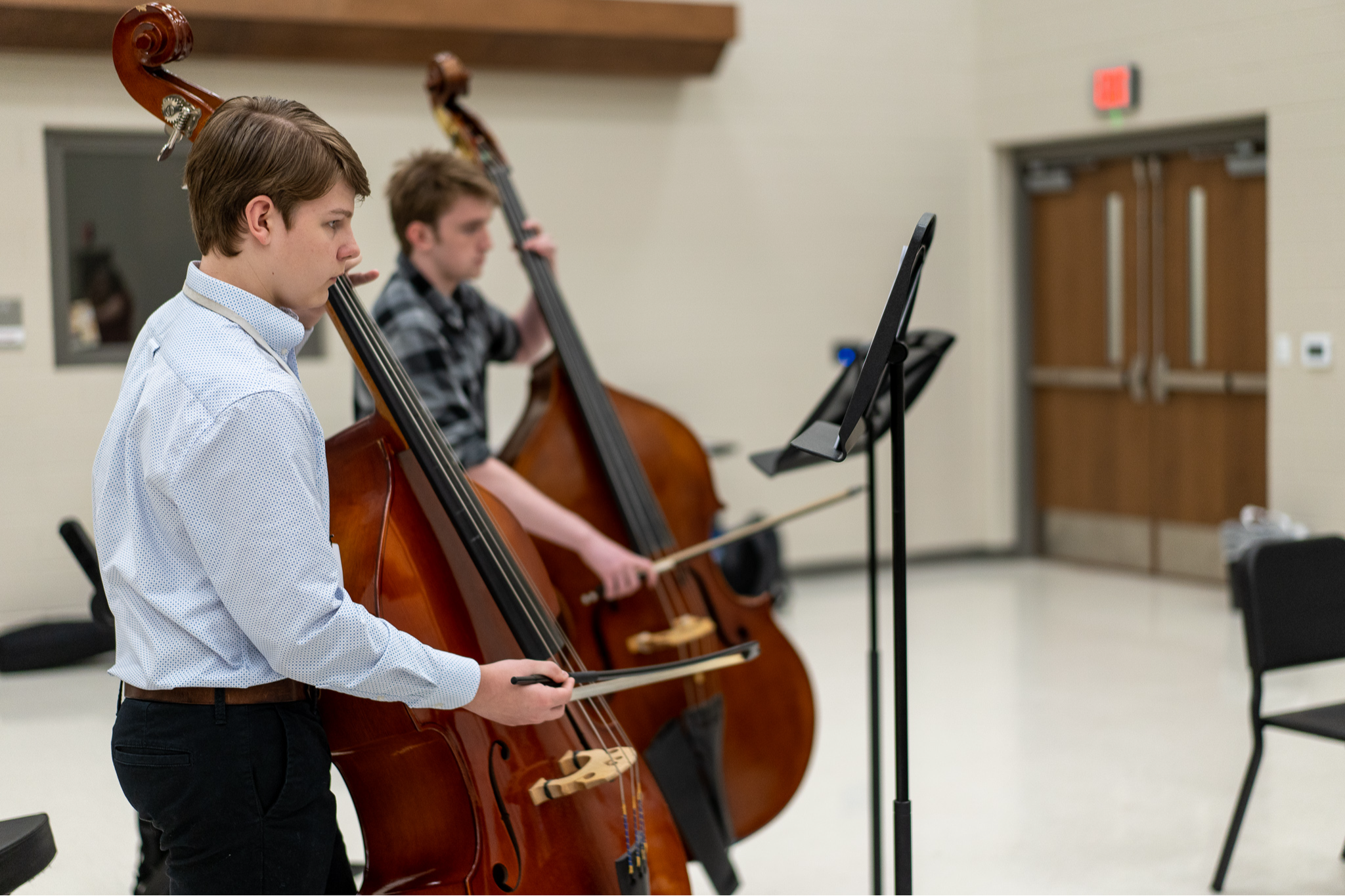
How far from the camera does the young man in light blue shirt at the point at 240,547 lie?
4.20 feet

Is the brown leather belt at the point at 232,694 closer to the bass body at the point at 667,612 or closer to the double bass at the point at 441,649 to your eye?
the double bass at the point at 441,649

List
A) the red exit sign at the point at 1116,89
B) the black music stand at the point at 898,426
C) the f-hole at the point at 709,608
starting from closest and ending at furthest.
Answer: the black music stand at the point at 898,426 → the f-hole at the point at 709,608 → the red exit sign at the point at 1116,89

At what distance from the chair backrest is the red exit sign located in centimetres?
207

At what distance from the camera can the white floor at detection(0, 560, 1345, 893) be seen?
2438mm

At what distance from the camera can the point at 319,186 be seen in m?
1.35

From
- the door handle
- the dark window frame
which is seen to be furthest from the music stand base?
the door handle

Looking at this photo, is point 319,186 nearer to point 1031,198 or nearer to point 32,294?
point 32,294

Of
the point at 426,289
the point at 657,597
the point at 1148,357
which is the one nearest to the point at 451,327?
the point at 426,289

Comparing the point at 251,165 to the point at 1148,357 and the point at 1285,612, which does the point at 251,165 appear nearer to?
the point at 1285,612

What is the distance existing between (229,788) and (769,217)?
466cm

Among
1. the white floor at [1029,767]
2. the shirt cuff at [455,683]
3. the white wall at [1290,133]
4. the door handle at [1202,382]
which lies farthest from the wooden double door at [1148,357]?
the shirt cuff at [455,683]

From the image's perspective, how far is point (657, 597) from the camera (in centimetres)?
244

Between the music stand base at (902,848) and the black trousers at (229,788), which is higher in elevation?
the black trousers at (229,788)

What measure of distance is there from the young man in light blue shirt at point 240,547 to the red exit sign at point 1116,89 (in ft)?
11.1
